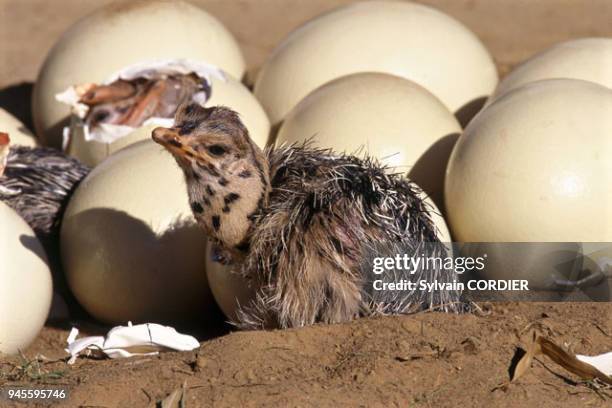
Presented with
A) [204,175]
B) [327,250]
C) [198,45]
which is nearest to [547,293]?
[327,250]

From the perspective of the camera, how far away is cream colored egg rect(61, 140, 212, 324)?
529 cm

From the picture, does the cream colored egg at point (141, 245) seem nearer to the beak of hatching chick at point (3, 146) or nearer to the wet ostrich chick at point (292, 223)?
the beak of hatching chick at point (3, 146)

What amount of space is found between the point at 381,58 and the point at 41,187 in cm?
203

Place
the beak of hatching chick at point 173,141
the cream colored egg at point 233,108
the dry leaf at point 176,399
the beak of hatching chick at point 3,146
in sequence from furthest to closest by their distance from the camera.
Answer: the cream colored egg at point 233,108 < the beak of hatching chick at point 3,146 < the beak of hatching chick at point 173,141 < the dry leaf at point 176,399

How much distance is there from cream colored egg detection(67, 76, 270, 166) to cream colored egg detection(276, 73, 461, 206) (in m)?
0.36

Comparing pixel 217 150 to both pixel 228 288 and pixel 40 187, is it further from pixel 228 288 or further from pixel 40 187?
pixel 40 187

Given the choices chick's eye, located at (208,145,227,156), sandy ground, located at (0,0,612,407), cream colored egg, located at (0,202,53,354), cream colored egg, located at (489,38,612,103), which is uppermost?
cream colored egg, located at (489,38,612,103)

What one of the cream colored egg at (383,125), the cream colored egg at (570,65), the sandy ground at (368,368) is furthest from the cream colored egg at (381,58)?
the sandy ground at (368,368)

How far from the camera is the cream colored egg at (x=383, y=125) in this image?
5367 mm

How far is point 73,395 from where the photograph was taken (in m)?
3.90

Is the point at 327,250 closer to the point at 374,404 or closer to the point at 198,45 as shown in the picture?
the point at 374,404

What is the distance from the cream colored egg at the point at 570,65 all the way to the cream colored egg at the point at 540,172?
26.5 inches

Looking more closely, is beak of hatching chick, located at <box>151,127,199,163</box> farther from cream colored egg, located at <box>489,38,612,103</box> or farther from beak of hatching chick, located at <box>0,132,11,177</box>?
cream colored egg, located at <box>489,38,612,103</box>

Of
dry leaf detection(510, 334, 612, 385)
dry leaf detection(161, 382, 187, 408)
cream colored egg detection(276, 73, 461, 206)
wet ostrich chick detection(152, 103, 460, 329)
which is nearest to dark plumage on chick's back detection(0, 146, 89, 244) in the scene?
cream colored egg detection(276, 73, 461, 206)
